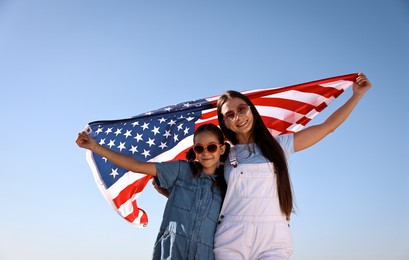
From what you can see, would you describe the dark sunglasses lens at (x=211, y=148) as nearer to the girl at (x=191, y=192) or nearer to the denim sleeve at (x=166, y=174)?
the girl at (x=191, y=192)

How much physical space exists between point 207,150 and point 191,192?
66cm

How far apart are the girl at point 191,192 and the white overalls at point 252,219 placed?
19 centimetres

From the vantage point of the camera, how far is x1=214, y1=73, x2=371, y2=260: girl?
5.15 meters

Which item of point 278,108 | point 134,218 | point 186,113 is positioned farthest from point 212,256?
point 278,108

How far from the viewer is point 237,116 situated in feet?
20.0

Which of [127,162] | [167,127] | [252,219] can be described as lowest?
[252,219]

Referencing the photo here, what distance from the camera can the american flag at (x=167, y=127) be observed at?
25.7 ft

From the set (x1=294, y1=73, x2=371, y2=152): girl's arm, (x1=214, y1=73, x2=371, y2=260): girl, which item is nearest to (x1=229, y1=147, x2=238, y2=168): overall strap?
Answer: (x1=214, y1=73, x2=371, y2=260): girl

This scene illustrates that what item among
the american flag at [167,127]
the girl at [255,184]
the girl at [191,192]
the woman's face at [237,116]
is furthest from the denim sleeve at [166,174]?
the american flag at [167,127]

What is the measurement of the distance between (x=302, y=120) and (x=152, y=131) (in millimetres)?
3345

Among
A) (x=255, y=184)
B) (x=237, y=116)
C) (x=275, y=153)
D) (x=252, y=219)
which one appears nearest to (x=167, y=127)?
(x=237, y=116)

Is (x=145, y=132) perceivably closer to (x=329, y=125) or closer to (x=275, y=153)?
(x=275, y=153)

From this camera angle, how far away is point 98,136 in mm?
7648

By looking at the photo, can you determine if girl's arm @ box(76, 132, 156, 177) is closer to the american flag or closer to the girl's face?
the girl's face
